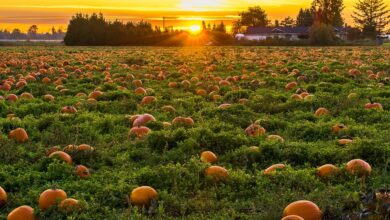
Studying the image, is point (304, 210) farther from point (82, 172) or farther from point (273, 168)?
point (82, 172)

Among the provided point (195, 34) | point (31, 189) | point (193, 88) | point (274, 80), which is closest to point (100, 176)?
point (31, 189)

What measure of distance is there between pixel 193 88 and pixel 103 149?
532 centimetres

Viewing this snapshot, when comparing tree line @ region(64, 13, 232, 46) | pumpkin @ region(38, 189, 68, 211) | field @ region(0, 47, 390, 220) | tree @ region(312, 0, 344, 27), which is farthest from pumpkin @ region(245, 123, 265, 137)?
tree @ region(312, 0, 344, 27)

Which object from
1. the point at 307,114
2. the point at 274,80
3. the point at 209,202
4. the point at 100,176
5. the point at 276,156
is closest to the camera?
the point at 209,202

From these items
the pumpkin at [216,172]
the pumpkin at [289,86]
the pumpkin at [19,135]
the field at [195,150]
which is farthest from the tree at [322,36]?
the pumpkin at [216,172]

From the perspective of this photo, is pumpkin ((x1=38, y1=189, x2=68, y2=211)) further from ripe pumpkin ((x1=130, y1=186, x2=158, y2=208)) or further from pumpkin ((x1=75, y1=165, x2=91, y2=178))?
pumpkin ((x1=75, y1=165, x2=91, y2=178))

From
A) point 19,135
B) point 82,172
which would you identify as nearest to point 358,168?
point 82,172

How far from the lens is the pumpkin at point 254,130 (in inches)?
265

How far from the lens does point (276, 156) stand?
5.79 m

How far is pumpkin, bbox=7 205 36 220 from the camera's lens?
161 inches

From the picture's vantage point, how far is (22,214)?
4.13 metres

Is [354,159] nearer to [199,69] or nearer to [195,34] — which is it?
[199,69]

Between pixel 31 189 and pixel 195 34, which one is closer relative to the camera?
pixel 31 189

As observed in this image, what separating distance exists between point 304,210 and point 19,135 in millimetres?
4046
